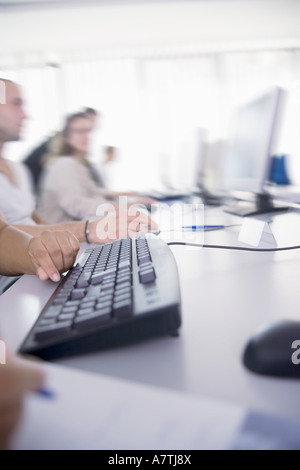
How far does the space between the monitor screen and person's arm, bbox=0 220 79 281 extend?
743mm

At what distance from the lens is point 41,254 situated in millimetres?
578

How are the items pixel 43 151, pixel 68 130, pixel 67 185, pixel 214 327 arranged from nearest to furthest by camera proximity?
pixel 214 327, pixel 67 185, pixel 68 130, pixel 43 151

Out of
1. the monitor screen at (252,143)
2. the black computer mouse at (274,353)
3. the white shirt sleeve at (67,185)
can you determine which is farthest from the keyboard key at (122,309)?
the white shirt sleeve at (67,185)

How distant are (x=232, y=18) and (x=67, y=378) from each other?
4.97 meters

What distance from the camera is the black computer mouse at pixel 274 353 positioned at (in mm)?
270

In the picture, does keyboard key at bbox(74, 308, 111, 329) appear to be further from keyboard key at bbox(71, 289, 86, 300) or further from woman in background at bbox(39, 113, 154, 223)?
woman in background at bbox(39, 113, 154, 223)

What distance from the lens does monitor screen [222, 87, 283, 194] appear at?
1061 mm

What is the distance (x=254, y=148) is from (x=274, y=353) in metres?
1.04

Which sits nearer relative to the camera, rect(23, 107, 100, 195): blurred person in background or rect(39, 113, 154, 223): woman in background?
rect(39, 113, 154, 223): woman in background

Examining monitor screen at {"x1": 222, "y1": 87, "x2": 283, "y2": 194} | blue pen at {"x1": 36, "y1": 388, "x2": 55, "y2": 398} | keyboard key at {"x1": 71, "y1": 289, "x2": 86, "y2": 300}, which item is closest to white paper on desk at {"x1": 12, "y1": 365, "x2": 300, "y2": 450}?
blue pen at {"x1": 36, "y1": 388, "x2": 55, "y2": 398}

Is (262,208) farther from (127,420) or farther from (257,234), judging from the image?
(127,420)

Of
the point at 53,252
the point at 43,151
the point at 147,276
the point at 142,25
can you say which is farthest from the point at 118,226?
the point at 142,25

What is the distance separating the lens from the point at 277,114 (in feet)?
3.43

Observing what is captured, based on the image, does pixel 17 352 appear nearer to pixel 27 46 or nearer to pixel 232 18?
pixel 232 18
